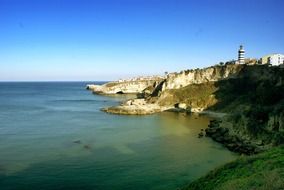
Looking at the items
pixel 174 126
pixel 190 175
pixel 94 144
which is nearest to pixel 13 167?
pixel 94 144

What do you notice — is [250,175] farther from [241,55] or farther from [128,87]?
[128,87]

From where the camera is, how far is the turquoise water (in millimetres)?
29516

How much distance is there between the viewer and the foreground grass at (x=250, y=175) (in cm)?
1788

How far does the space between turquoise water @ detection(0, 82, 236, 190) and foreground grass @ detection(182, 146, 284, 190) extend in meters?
6.66

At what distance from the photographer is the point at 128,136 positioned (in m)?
49.8

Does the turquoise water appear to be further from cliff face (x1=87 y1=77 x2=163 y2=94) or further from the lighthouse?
cliff face (x1=87 y1=77 x2=163 y2=94)

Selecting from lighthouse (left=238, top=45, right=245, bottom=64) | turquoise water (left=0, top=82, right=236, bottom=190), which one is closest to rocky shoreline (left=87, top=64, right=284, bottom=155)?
turquoise water (left=0, top=82, right=236, bottom=190)

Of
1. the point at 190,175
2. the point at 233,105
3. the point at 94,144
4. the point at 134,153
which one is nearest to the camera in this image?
the point at 190,175

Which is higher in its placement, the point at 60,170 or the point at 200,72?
the point at 200,72

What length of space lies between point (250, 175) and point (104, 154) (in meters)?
21.3

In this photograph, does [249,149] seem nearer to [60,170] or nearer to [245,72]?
[60,170]

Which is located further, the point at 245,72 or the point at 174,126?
the point at 245,72

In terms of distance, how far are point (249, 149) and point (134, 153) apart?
13416 millimetres

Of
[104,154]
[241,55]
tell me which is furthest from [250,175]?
[241,55]
